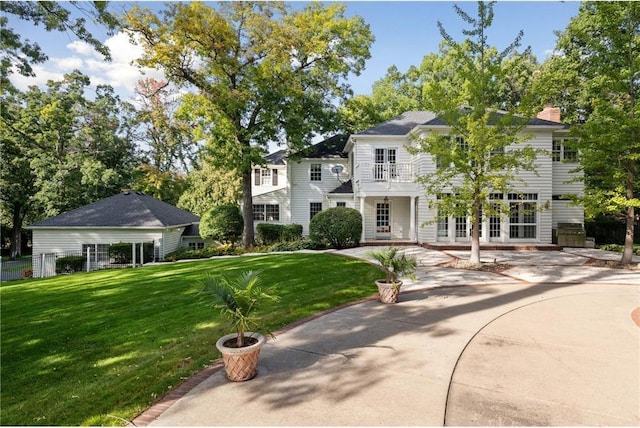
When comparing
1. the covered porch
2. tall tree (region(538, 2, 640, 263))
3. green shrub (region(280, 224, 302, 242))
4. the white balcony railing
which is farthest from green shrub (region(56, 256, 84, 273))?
tall tree (region(538, 2, 640, 263))

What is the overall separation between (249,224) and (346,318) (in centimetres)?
1492

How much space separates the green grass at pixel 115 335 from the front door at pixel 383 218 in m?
8.86

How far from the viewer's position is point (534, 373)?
443 cm

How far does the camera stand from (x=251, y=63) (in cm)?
1934

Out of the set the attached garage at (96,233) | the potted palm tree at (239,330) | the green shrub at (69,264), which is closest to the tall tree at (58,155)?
the attached garage at (96,233)

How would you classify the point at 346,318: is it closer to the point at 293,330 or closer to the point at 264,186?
the point at 293,330

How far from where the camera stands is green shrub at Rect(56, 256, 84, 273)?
702 inches

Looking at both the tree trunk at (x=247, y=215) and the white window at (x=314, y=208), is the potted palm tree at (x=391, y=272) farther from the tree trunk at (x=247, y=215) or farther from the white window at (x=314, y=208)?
the white window at (x=314, y=208)

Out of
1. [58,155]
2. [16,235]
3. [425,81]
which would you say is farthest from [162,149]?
[425,81]

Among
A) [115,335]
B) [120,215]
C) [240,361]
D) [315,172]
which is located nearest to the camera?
[240,361]

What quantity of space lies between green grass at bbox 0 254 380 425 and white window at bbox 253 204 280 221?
496 inches

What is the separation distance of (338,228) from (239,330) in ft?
40.6

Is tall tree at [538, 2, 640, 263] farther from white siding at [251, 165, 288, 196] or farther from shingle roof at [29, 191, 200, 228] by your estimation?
shingle roof at [29, 191, 200, 228]

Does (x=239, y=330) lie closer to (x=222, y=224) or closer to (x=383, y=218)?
(x=383, y=218)
